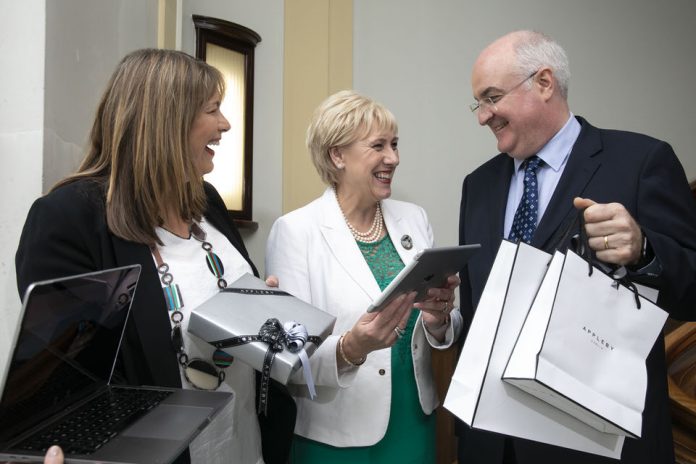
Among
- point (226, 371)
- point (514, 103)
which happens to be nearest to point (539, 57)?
point (514, 103)

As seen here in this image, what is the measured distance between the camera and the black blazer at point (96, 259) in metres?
1.20

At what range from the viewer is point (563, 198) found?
152 centimetres

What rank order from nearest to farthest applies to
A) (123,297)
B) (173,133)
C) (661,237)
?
(123,297) < (661,237) < (173,133)

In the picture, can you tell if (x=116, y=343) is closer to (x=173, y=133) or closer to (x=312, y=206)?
(x=173, y=133)

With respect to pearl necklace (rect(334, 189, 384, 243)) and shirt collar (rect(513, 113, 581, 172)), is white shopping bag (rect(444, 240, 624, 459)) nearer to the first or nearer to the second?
shirt collar (rect(513, 113, 581, 172))

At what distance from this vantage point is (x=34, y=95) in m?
1.49

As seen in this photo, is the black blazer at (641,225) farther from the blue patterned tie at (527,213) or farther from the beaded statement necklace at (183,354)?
the beaded statement necklace at (183,354)

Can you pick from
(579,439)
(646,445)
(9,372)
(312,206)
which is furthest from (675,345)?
(9,372)

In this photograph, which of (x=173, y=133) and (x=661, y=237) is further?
(x=173, y=133)

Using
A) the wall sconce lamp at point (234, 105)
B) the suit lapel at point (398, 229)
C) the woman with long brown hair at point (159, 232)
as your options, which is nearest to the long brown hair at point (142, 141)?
the woman with long brown hair at point (159, 232)

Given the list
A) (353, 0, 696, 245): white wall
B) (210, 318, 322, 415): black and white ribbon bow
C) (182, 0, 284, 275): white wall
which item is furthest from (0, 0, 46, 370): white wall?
(353, 0, 696, 245): white wall

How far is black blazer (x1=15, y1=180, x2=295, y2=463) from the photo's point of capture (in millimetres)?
1204

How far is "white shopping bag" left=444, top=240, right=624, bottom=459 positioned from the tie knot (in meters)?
0.56

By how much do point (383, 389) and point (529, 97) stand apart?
3.21ft
